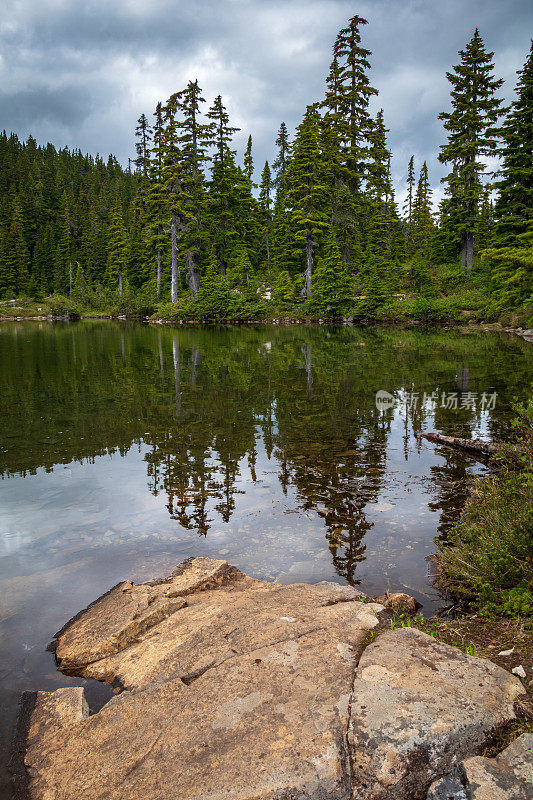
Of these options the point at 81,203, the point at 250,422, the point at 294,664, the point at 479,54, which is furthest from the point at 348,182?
the point at 81,203

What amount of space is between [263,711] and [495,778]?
1.29 metres

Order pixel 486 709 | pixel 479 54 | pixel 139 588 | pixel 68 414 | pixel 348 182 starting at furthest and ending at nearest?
pixel 348 182, pixel 479 54, pixel 68 414, pixel 139 588, pixel 486 709

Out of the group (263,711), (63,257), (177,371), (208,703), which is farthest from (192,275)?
(263,711)

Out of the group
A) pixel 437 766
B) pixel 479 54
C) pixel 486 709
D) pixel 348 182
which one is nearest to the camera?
pixel 437 766

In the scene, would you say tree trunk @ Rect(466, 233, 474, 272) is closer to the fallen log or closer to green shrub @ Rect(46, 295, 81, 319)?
the fallen log

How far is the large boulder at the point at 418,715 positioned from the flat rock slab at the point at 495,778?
0.12 metres

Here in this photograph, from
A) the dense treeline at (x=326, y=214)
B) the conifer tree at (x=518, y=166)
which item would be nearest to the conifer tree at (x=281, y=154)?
the dense treeline at (x=326, y=214)

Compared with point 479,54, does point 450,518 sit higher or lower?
lower

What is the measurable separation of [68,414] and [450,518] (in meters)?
10.2

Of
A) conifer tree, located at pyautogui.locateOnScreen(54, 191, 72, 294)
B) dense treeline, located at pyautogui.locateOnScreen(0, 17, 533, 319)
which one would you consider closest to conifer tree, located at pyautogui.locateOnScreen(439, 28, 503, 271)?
dense treeline, located at pyautogui.locateOnScreen(0, 17, 533, 319)

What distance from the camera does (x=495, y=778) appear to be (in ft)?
7.22

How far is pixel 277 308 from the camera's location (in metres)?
52.0

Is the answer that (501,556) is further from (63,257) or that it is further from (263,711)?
(63,257)

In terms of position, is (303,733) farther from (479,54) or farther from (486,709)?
(479,54)
